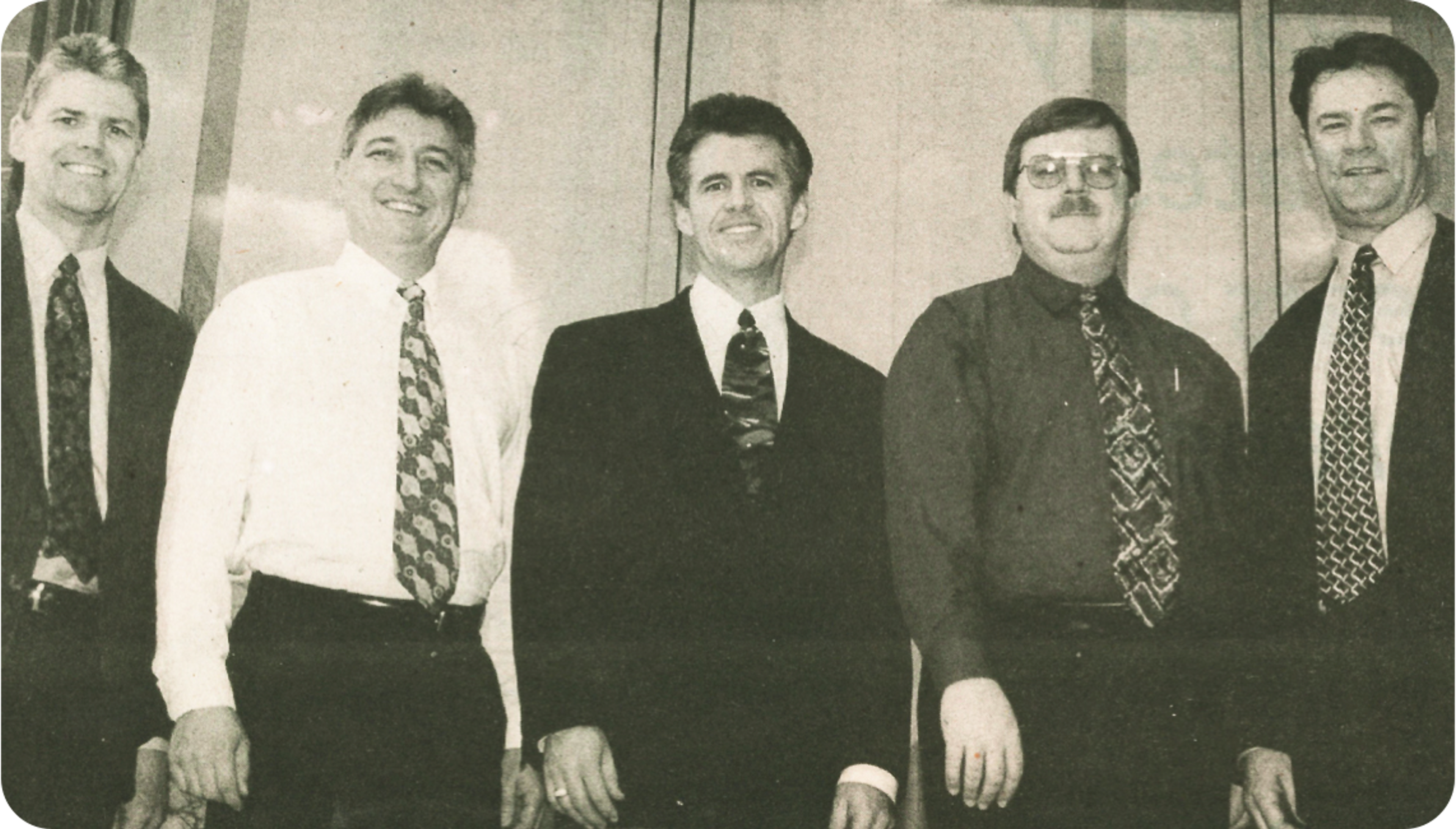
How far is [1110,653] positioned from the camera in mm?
2201

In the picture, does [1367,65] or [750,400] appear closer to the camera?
[750,400]

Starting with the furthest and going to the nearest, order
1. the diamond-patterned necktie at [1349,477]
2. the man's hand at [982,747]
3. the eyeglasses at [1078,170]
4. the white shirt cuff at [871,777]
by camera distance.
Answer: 1. the eyeglasses at [1078,170]
2. the diamond-patterned necktie at [1349,477]
3. the white shirt cuff at [871,777]
4. the man's hand at [982,747]

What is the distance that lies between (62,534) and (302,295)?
586mm

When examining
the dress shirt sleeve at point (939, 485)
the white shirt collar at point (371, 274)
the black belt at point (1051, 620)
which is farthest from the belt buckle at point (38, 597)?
the black belt at point (1051, 620)

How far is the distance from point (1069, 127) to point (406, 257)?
129 cm

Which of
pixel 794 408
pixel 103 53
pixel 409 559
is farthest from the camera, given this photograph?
pixel 103 53

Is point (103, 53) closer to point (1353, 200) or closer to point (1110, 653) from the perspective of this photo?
point (1110, 653)

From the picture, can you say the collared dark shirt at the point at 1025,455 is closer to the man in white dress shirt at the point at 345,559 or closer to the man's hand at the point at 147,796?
the man in white dress shirt at the point at 345,559

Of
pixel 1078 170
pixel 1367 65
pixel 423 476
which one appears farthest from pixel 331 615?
pixel 1367 65

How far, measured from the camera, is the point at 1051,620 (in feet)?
7.16

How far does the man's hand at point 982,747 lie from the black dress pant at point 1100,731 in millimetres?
45

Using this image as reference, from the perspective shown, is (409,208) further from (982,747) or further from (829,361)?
(982,747)

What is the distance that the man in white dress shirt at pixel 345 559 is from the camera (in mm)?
2143

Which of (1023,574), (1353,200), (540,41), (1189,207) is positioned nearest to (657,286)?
(540,41)
